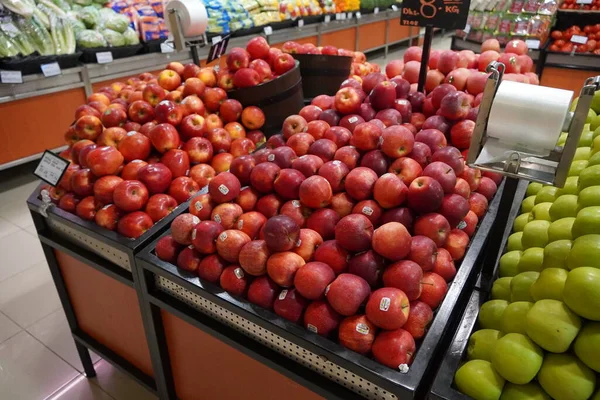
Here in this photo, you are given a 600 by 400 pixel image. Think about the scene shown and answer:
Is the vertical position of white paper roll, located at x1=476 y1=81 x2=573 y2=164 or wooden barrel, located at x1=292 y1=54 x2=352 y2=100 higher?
white paper roll, located at x1=476 y1=81 x2=573 y2=164

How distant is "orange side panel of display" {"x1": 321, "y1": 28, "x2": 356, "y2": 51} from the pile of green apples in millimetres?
6345

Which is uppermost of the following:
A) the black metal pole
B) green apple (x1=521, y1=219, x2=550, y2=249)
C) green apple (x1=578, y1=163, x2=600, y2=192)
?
the black metal pole

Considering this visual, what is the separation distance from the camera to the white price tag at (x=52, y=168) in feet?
5.73

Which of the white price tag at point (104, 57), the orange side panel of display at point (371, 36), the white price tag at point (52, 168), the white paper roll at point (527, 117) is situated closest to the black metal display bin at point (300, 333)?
the white paper roll at point (527, 117)

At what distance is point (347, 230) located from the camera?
1251mm

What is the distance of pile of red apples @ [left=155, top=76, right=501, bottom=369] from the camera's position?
1159 millimetres

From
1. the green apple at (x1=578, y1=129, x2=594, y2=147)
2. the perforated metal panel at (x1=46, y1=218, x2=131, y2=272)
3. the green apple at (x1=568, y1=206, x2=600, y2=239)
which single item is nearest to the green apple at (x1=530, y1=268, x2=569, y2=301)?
the green apple at (x1=568, y1=206, x2=600, y2=239)

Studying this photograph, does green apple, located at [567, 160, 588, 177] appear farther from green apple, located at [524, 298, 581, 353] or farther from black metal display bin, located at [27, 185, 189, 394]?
black metal display bin, located at [27, 185, 189, 394]

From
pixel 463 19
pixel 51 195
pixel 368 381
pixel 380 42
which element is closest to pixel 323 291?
pixel 368 381

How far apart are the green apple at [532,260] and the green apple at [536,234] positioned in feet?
0.12

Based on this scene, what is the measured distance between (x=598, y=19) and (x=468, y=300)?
17.6 feet

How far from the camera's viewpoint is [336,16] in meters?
7.06

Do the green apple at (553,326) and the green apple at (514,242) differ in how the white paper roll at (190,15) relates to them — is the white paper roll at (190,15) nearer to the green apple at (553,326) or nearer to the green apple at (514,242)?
the green apple at (514,242)

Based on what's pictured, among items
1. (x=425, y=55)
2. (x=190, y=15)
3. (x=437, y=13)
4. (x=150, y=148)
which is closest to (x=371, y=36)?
(x=190, y=15)
